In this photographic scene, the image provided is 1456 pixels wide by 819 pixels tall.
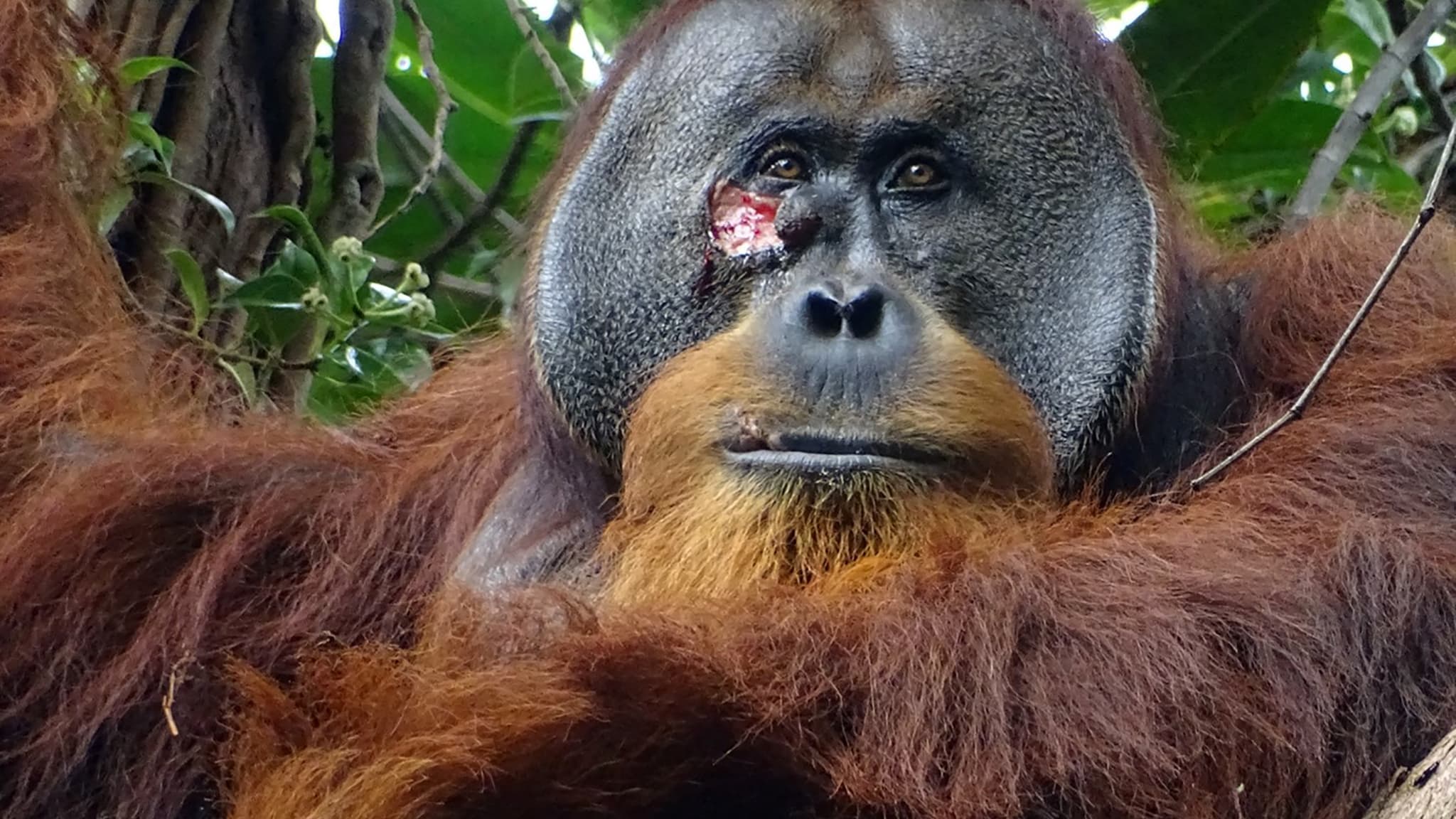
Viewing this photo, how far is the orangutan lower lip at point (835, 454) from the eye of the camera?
2.35 metres

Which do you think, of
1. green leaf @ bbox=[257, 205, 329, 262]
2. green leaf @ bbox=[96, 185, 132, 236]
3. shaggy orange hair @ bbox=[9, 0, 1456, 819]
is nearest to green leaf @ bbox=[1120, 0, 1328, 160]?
shaggy orange hair @ bbox=[9, 0, 1456, 819]

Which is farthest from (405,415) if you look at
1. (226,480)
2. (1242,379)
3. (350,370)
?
(1242,379)

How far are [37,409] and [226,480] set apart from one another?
0.93ft

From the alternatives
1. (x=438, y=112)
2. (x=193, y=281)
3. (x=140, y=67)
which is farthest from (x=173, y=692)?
(x=438, y=112)

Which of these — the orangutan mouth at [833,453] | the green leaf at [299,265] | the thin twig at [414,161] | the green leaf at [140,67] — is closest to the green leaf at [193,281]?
the green leaf at [299,265]

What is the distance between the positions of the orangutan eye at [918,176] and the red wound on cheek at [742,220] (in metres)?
0.16

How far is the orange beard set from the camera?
92.9 inches

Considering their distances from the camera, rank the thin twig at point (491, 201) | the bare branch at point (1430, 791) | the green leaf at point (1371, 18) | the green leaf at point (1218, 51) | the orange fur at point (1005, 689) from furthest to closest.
Answer: the thin twig at point (491, 201) < the green leaf at point (1371, 18) < the green leaf at point (1218, 51) < the orange fur at point (1005, 689) < the bare branch at point (1430, 791)

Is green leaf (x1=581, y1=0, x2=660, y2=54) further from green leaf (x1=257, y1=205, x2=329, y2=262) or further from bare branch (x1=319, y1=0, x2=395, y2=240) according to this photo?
green leaf (x1=257, y1=205, x2=329, y2=262)

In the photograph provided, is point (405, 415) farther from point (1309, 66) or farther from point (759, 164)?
point (1309, 66)

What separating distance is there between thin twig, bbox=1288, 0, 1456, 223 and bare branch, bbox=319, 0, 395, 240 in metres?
1.53

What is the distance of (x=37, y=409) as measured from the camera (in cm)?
284

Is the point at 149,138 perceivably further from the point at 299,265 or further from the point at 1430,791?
the point at 1430,791

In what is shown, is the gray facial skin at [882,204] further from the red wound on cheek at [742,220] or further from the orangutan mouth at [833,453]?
the orangutan mouth at [833,453]
